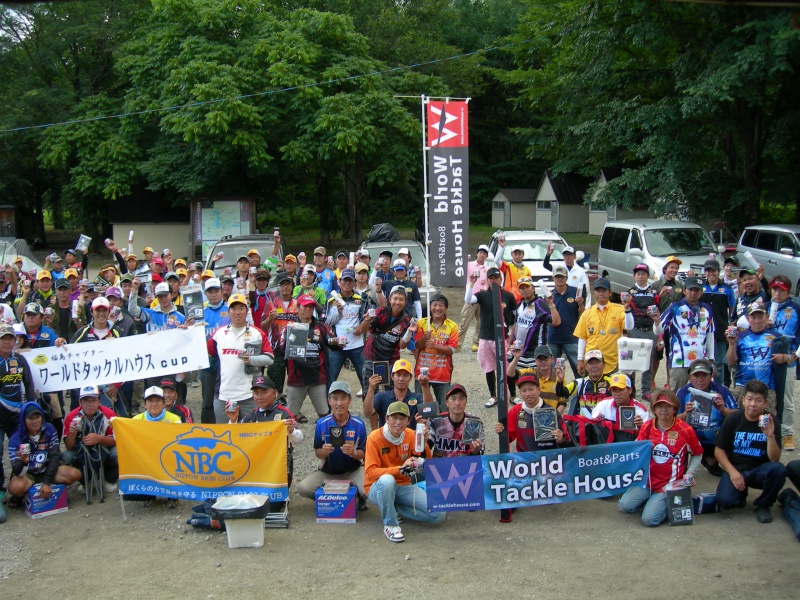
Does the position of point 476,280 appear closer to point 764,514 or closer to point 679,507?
point 679,507

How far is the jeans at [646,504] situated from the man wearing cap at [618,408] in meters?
0.61

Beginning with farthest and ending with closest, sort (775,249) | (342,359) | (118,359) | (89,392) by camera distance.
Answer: (775,249), (342,359), (118,359), (89,392)

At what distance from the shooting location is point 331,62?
2678 cm

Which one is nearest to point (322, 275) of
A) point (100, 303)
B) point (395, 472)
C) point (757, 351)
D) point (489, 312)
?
point (489, 312)

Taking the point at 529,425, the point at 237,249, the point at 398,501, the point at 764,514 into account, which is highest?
the point at 237,249

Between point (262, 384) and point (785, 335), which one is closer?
point (262, 384)

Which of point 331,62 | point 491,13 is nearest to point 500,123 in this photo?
point 491,13

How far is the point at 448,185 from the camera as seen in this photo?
13102 mm

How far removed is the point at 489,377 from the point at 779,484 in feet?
13.6

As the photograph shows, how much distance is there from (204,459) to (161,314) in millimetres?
3596

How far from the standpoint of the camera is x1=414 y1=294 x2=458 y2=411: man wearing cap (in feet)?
28.8

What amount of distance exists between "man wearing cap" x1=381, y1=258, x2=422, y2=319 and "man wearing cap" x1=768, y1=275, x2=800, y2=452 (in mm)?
4316

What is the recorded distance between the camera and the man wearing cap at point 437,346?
345 inches

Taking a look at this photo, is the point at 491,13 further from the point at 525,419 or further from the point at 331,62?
the point at 525,419
